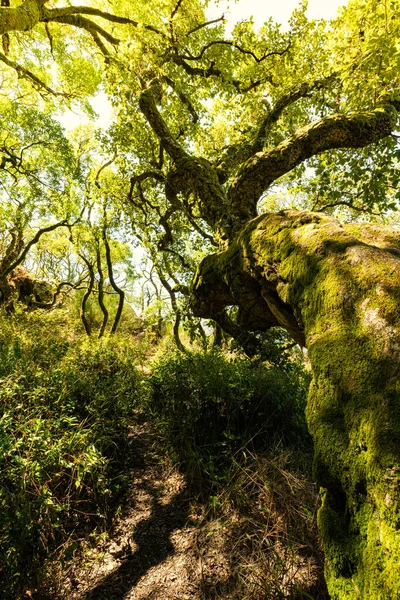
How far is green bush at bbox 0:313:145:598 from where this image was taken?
2.48m

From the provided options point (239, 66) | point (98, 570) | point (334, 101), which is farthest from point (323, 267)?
point (239, 66)

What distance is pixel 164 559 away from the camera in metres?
2.91

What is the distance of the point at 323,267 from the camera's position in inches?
80.2

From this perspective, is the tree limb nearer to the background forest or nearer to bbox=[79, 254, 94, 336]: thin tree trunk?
the background forest

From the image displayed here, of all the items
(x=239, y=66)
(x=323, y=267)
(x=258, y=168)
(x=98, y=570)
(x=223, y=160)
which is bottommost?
(x=98, y=570)

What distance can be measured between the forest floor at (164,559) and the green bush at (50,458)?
0.28 m

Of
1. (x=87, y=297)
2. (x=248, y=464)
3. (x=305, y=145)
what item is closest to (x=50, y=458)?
(x=248, y=464)

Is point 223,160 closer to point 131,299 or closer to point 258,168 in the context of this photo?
point 258,168

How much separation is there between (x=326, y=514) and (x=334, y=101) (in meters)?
6.24

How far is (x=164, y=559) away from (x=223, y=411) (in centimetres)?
203

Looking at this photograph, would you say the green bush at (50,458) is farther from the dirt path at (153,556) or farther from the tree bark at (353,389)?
the tree bark at (353,389)

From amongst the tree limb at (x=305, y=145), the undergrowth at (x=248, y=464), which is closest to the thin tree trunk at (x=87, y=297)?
the undergrowth at (x=248, y=464)

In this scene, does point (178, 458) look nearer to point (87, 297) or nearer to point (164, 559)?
point (164, 559)

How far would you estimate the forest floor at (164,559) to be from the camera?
8.14 feet
